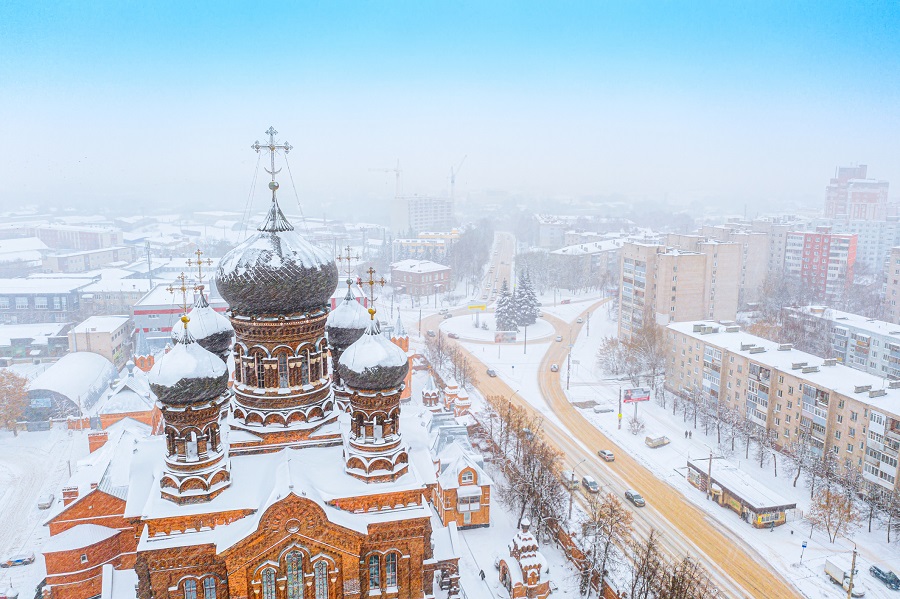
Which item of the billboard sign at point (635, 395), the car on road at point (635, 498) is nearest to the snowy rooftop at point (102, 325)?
the billboard sign at point (635, 395)

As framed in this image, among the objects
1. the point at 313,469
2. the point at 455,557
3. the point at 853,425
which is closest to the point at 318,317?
the point at 313,469

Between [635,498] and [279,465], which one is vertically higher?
[279,465]

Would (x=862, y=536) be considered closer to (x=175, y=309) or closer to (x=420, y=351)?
(x=420, y=351)

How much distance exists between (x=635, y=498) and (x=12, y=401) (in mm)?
34821

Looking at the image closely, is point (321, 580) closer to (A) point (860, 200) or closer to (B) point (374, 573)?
(B) point (374, 573)

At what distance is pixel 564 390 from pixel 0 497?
32.0m

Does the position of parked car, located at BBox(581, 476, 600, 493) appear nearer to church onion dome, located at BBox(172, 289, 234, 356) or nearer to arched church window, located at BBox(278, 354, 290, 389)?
church onion dome, located at BBox(172, 289, 234, 356)

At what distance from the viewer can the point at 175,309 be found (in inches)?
2083

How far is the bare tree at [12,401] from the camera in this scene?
125 feet

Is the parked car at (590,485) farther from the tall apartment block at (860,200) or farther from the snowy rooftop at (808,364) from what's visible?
the tall apartment block at (860,200)

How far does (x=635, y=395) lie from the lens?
42.0 meters

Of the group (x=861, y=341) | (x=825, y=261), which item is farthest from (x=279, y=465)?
(x=825, y=261)

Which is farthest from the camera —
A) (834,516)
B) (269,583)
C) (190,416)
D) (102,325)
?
(102,325)

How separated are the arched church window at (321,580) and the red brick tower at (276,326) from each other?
328 centimetres
